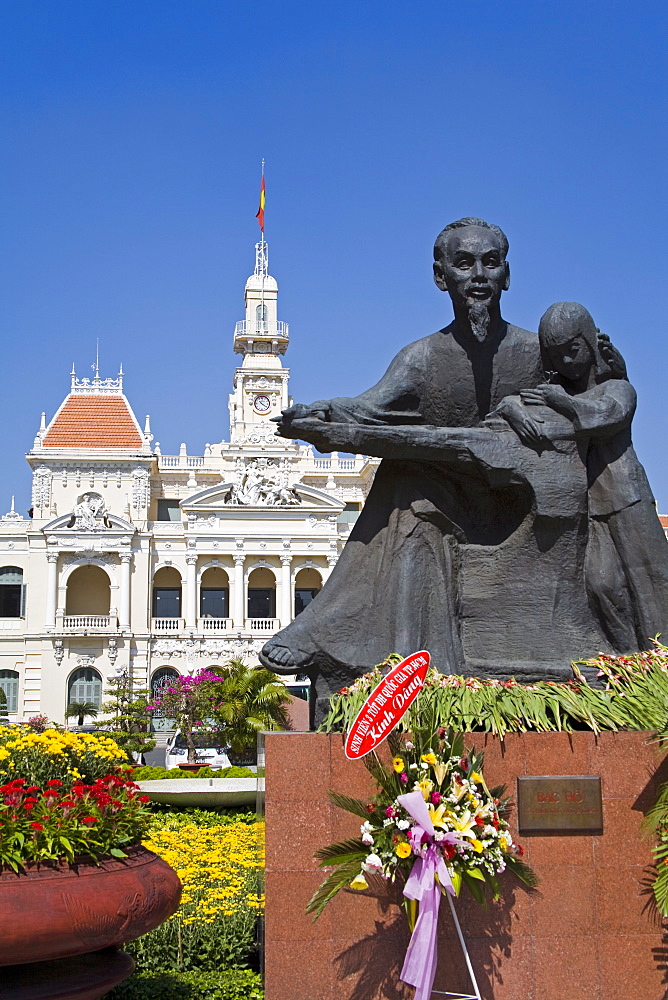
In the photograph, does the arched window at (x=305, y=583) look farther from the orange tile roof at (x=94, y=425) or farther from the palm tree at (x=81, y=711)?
the palm tree at (x=81, y=711)

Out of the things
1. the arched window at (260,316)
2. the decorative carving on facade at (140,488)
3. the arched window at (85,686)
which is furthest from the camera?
the arched window at (260,316)

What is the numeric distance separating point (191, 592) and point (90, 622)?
4.89 m

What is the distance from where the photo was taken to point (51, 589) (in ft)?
153

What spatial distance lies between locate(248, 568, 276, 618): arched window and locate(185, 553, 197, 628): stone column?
13.0 feet

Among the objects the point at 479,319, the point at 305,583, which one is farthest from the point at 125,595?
the point at 479,319

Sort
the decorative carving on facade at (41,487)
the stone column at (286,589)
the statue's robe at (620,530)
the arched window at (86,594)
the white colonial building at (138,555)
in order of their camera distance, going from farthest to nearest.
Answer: the arched window at (86,594) → the decorative carving on facade at (41,487) → the stone column at (286,589) → the white colonial building at (138,555) → the statue's robe at (620,530)

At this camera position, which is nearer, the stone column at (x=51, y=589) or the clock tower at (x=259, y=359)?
the stone column at (x=51, y=589)

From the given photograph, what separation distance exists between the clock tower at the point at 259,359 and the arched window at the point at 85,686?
15141mm

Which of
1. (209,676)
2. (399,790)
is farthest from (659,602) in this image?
(209,676)

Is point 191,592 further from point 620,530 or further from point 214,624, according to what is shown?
point 620,530

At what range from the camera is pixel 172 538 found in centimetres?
4888

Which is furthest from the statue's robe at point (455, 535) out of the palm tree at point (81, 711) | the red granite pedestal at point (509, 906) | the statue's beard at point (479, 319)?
the palm tree at point (81, 711)

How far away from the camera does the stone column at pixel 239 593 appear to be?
4731cm

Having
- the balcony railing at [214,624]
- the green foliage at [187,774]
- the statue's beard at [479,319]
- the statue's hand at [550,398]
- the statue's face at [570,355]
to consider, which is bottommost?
the green foliage at [187,774]
